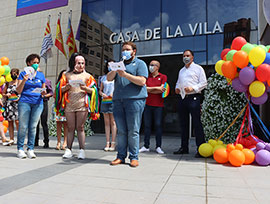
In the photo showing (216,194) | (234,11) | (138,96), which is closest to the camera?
(216,194)

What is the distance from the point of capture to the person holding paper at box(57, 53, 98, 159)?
371cm

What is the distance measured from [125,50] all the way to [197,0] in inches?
279

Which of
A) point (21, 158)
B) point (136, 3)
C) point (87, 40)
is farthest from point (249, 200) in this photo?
point (87, 40)

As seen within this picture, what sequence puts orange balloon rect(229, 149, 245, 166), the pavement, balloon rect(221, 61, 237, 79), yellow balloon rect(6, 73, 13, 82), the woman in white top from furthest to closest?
yellow balloon rect(6, 73, 13, 82) < the woman in white top < balloon rect(221, 61, 237, 79) < orange balloon rect(229, 149, 245, 166) < the pavement

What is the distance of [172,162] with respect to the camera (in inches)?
138

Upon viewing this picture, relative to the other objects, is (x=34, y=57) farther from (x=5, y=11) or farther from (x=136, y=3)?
(x=5, y=11)

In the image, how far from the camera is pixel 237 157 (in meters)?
3.16

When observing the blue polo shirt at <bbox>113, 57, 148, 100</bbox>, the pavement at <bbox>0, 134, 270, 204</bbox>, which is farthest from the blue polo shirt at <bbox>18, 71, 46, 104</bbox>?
the blue polo shirt at <bbox>113, 57, 148, 100</bbox>

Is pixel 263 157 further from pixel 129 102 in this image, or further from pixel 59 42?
pixel 59 42

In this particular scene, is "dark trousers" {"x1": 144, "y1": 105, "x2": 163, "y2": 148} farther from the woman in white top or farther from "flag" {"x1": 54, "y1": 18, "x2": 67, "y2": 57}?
"flag" {"x1": 54, "y1": 18, "x2": 67, "y2": 57}

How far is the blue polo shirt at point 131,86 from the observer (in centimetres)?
328

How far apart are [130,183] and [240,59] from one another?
2.48 metres

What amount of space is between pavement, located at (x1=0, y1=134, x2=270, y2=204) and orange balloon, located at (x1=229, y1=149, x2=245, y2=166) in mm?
82

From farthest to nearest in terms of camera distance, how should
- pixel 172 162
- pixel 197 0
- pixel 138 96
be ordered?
pixel 197 0 → pixel 172 162 → pixel 138 96
